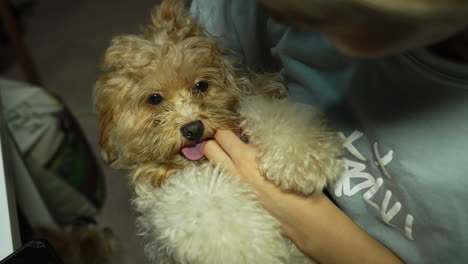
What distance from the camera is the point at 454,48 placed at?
1.88 feet

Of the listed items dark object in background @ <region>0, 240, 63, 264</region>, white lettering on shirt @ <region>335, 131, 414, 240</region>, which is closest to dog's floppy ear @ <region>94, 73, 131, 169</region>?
dark object in background @ <region>0, 240, 63, 264</region>

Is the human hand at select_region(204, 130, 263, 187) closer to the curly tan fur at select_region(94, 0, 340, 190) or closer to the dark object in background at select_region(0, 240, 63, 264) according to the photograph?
the curly tan fur at select_region(94, 0, 340, 190)

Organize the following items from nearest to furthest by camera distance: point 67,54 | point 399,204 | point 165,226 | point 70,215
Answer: point 399,204
point 165,226
point 70,215
point 67,54

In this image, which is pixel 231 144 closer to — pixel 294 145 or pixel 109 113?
pixel 294 145

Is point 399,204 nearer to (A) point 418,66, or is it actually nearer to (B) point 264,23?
(A) point 418,66

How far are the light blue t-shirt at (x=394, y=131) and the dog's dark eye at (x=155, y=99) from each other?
0.71ft

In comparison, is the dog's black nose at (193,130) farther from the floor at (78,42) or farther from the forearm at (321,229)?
the floor at (78,42)

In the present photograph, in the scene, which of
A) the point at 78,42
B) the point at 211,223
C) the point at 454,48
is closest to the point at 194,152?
the point at 211,223

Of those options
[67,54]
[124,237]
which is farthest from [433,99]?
[67,54]

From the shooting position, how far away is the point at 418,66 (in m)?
0.61

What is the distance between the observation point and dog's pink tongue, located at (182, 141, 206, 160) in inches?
34.2

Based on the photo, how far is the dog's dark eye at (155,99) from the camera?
2.96 ft

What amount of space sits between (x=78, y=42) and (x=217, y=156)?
A: 6.70 ft

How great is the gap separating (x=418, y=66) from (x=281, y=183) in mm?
311
